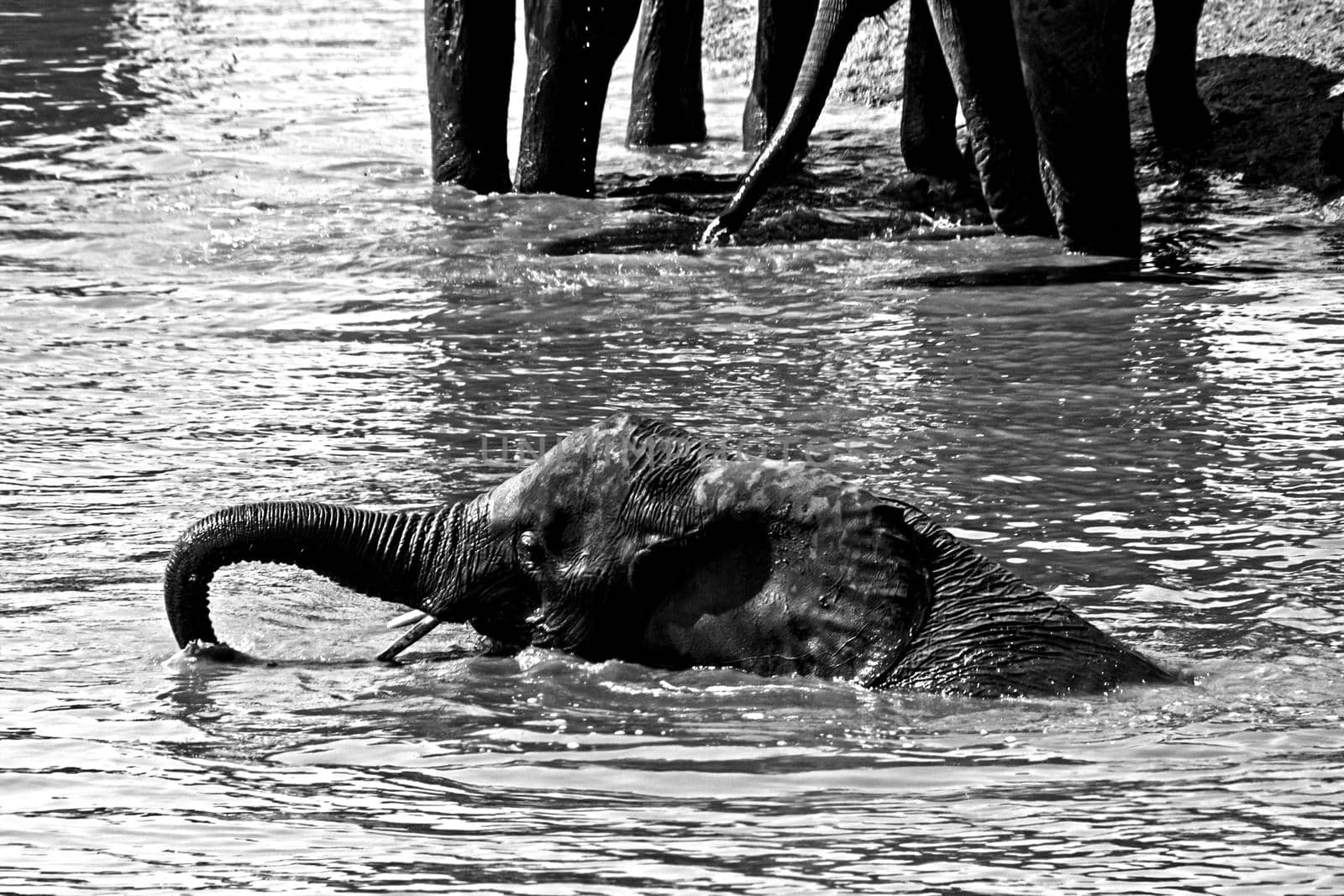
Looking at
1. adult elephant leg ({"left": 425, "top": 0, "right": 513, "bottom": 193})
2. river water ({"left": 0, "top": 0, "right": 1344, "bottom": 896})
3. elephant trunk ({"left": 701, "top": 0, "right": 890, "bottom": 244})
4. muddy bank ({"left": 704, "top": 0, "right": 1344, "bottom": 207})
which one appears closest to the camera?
river water ({"left": 0, "top": 0, "right": 1344, "bottom": 896})

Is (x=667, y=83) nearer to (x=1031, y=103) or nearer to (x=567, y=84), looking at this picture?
(x=567, y=84)

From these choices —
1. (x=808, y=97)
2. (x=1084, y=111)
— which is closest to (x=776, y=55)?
(x=808, y=97)

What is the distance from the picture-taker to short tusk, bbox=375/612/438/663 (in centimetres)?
580

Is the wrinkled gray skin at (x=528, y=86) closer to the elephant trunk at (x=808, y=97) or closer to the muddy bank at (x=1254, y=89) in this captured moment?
the elephant trunk at (x=808, y=97)

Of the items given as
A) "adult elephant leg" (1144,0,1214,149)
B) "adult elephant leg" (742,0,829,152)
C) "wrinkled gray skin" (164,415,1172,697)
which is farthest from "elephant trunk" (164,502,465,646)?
"adult elephant leg" (1144,0,1214,149)

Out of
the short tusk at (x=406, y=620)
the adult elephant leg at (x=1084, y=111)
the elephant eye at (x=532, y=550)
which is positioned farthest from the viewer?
the adult elephant leg at (x=1084, y=111)

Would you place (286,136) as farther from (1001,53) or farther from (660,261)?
(1001,53)

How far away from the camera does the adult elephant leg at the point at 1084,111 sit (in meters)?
11.1

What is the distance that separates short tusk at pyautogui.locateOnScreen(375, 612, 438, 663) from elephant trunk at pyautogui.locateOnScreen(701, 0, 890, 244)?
674cm

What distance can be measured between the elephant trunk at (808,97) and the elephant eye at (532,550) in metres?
6.78

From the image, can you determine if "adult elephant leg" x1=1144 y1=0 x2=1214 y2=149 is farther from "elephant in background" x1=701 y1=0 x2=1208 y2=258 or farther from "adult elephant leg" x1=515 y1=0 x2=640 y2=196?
"adult elephant leg" x1=515 y1=0 x2=640 y2=196

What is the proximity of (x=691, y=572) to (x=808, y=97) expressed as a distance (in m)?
7.02

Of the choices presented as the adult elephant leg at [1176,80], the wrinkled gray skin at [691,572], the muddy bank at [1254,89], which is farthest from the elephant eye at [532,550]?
the adult elephant leg at [1176,80]

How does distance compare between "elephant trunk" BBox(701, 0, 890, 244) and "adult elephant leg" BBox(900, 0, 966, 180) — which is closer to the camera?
"elephant trunk" BBox(701, 0, 890, 244)
